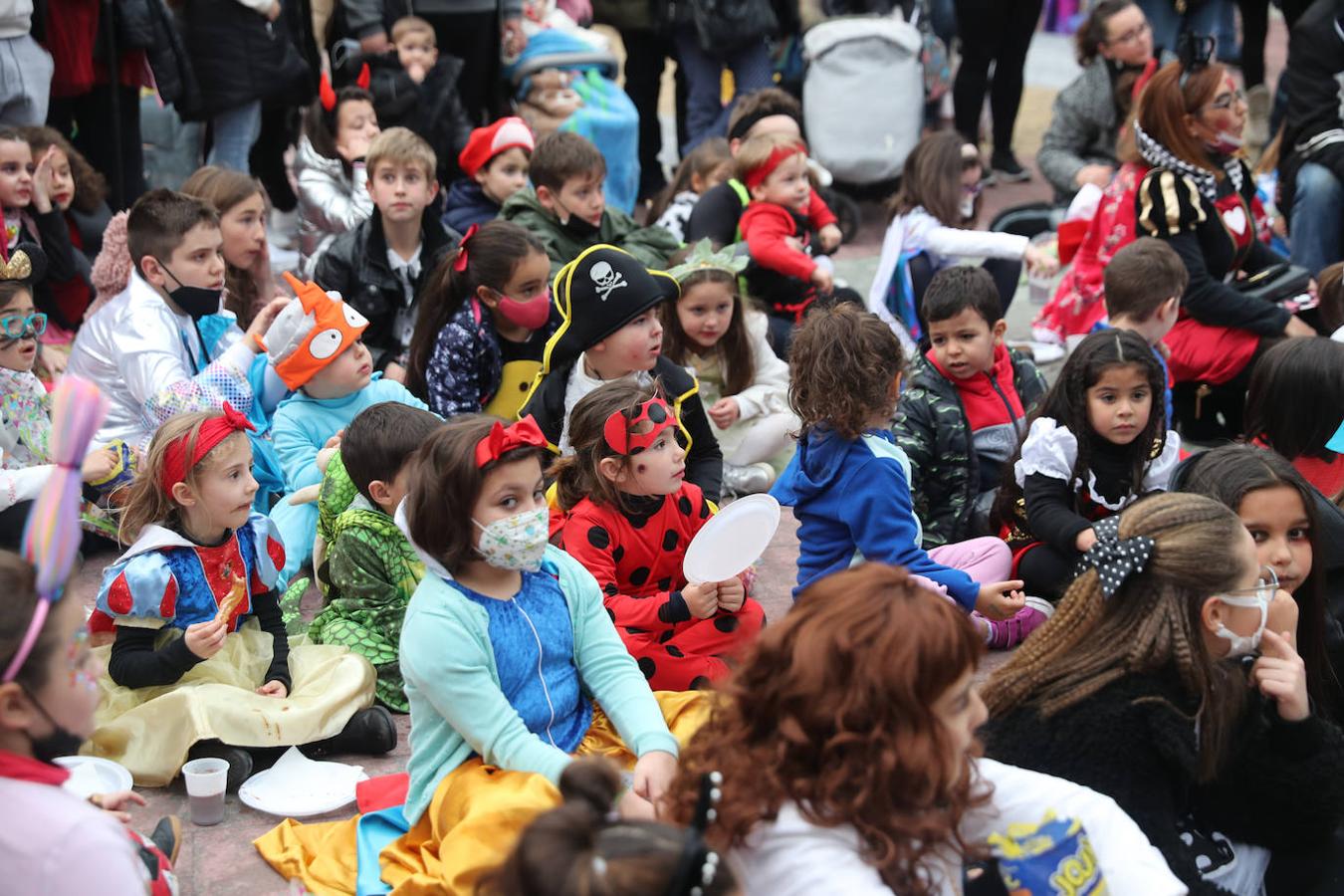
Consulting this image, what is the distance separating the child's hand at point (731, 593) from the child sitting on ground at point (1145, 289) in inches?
72.2

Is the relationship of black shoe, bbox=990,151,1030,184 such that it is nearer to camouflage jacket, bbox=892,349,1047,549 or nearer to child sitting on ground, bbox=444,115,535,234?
child sitting on ground, bbox=444,115,535,234

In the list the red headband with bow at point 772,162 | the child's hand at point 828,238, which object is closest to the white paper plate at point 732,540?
the red headband with bow at point 772,162

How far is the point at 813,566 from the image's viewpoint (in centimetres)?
400

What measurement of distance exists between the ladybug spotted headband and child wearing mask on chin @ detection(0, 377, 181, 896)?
1.61 m

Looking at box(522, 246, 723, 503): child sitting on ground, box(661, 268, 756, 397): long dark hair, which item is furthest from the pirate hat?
box(661, 268, 756, 397): long dark hair

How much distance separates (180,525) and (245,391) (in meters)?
1.16

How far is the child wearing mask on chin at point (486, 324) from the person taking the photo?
4.89 meters

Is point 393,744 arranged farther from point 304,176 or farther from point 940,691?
point 304,176

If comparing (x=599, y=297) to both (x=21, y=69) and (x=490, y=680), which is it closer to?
(x=490, y=680)

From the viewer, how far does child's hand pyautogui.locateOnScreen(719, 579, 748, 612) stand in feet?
12.1

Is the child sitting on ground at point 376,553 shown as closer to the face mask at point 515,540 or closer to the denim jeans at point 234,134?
the face mask at point 515,540

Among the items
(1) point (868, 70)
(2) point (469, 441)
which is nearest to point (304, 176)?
(1) point (868, 70)

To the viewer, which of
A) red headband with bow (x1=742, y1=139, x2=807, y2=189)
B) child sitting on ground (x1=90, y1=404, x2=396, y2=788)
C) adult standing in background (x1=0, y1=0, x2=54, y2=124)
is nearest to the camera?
child sitting on ground (x1=90, y1=404, x2=396, y2=788)

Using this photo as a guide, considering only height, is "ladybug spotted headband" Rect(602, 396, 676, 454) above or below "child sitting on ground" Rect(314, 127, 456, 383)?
above
